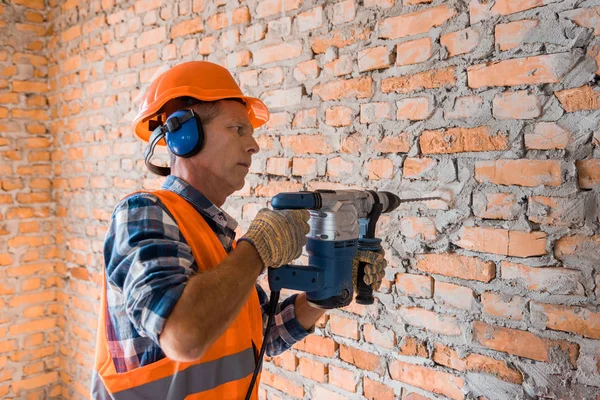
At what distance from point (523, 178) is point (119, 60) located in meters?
2.13

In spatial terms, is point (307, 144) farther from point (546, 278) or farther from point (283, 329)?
point (546, 278)

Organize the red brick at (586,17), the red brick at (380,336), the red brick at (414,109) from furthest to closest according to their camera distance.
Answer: the red brick at (380,336)
the red brick at (414,109)
the red brick at (586,17)

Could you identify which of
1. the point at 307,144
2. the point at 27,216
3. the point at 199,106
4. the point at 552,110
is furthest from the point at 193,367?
the point at 27,216

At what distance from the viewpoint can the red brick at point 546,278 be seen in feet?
3.97

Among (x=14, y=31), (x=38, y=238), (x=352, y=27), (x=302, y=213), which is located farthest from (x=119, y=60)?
(x=302, y=213)

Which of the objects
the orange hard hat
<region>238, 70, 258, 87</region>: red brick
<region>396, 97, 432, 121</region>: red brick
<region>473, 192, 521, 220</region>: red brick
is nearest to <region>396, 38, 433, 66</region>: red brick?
<region>396, 97, 432, 121</region>: red brick

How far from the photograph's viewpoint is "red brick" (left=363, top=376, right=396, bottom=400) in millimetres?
1587

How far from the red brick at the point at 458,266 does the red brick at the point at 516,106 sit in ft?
1.33

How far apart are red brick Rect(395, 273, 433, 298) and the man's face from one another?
62cm

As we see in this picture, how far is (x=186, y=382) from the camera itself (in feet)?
3.57

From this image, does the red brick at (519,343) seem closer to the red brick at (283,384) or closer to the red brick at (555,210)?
the red brick at (555,210)

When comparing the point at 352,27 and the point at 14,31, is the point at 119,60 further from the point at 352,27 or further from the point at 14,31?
the point at 352,27

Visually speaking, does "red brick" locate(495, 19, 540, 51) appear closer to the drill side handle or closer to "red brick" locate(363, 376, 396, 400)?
the drill side handle

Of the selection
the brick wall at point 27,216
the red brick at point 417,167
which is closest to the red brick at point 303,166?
the red brick at point 417,167
